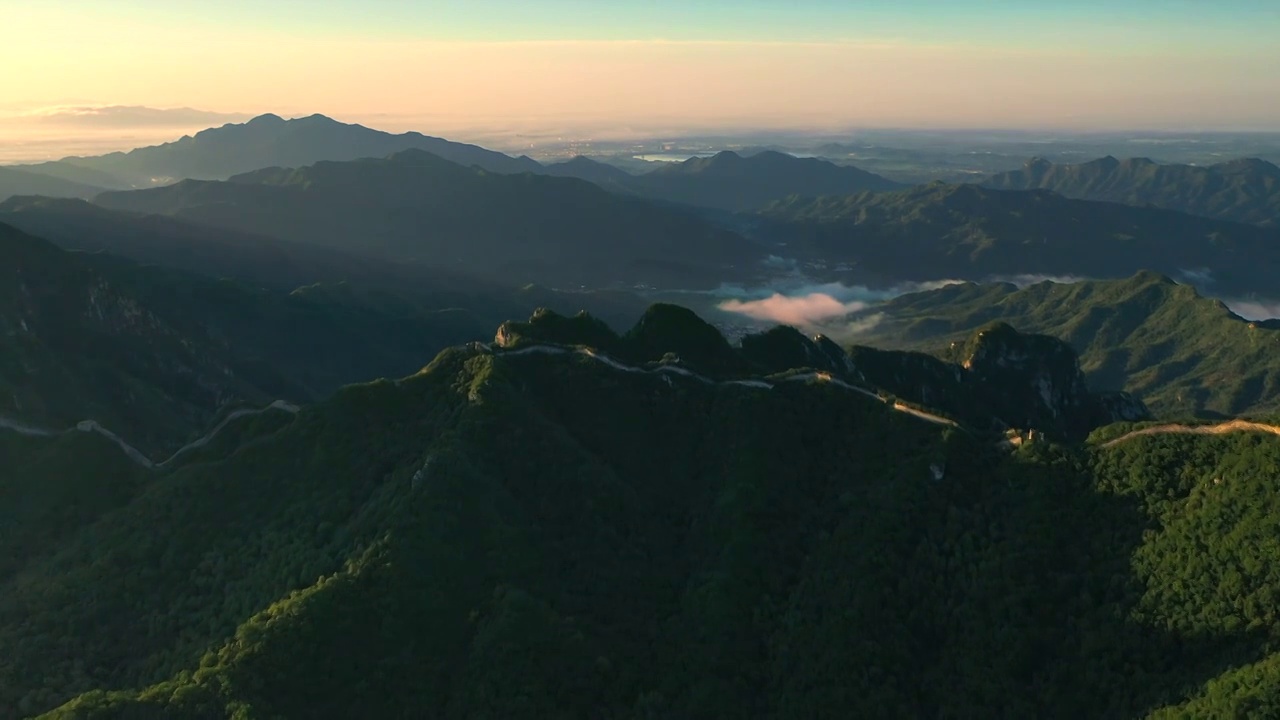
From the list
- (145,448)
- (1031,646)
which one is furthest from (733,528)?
(145,448)

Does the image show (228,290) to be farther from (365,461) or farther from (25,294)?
(365,461)

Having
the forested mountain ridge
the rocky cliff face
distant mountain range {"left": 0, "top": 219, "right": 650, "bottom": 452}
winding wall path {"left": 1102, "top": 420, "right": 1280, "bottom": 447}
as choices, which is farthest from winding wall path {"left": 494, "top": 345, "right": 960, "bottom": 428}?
the rocky cliff face

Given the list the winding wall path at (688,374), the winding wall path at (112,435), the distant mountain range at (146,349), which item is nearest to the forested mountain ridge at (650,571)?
the winding wall path at (688,374)

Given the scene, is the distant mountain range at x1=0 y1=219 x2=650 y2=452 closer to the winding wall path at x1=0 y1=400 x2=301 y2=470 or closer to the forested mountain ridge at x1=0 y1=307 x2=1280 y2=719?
the winding wall path at x1=0 y1=400 x2=301 y2=470

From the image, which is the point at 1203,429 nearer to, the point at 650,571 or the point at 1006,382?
the point at 650,571

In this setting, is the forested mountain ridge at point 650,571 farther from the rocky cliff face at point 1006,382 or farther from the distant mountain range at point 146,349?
the rocky cliff face at point 1006,382

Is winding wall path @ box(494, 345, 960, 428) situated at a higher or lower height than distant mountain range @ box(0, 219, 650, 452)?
higher

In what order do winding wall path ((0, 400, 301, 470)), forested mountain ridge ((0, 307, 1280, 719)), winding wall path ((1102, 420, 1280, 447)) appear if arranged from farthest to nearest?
1. winding wall path ((0, 400, 301, 470))
2. winding wall path ((1102, 420, 1280, 447))
3. forested mountain ridge ((0, 307, 1280, 719))

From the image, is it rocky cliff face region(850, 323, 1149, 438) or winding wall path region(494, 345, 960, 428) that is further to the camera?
rocky cliff face region(850, 323, 1149, 438)
